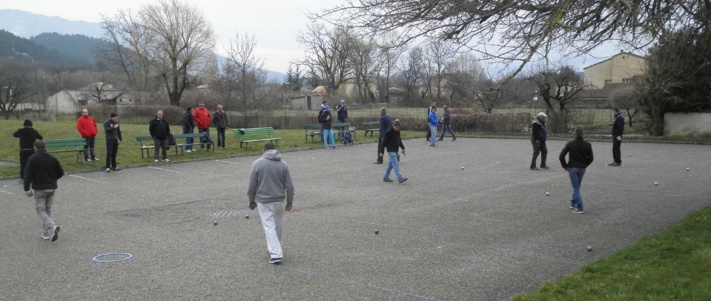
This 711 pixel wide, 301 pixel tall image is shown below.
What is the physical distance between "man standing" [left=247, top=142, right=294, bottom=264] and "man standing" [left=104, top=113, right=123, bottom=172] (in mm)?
10781

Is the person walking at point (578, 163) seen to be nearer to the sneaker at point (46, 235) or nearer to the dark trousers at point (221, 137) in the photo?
the sneaker at point (46, 235)

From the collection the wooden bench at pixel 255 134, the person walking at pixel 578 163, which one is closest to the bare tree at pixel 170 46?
the wooden bench at pixel 255 134

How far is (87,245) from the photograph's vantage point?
27.2 ft

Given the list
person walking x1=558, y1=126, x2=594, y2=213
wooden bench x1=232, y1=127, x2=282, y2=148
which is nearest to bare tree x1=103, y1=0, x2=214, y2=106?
wooden bench x1=232, y1=127, x2=282, y2=148

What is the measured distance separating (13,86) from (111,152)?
6865cm

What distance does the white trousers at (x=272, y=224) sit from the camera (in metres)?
7.25

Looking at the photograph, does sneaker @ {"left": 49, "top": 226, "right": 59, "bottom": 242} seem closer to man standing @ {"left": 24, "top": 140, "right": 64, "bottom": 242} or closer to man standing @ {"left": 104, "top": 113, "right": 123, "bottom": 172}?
man standing @ {"left": 24, "top": 140, "right": 64, "bottom": 242}

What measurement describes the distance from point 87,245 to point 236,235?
220cm

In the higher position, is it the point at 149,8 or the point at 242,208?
the point at 149,8

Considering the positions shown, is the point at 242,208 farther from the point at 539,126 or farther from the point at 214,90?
the point at 214,90

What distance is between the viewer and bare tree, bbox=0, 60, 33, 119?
70062 mm

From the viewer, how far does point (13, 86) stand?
73.2 m

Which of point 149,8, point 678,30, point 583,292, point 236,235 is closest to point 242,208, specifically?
point 236,235

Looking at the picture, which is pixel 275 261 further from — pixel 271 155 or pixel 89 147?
pixel 89 147
